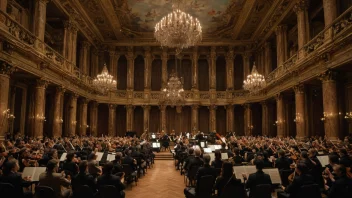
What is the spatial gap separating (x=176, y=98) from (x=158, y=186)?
12.8 meters

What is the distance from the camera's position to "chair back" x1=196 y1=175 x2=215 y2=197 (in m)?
5.63

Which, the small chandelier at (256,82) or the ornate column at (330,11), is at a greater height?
the ornate column at (330,11)

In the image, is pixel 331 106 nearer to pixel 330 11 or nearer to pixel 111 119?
pixel 330 11

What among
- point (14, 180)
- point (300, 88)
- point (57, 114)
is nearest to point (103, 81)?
point (57, 114)

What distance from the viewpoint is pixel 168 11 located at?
2253 centimetres

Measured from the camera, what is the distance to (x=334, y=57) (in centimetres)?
1209

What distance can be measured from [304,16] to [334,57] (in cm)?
573

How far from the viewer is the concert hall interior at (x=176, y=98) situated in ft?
18.8

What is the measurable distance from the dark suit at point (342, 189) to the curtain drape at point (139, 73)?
84.6 ft

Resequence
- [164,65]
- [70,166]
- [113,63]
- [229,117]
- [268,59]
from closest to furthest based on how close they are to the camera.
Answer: [70,166] < [268,59] < [229,117] < [113,63] < [164,65]

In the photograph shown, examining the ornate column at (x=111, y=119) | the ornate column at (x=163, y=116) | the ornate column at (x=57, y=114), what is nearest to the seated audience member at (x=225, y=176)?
the ornate column at (x=57, y=114)

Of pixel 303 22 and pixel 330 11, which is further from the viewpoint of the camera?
pixel 303 22

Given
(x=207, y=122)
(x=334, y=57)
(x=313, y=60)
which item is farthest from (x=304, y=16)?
(x=207, y=122)

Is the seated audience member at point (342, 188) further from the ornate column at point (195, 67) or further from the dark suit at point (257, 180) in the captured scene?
the ornate column at point (195, 67)
